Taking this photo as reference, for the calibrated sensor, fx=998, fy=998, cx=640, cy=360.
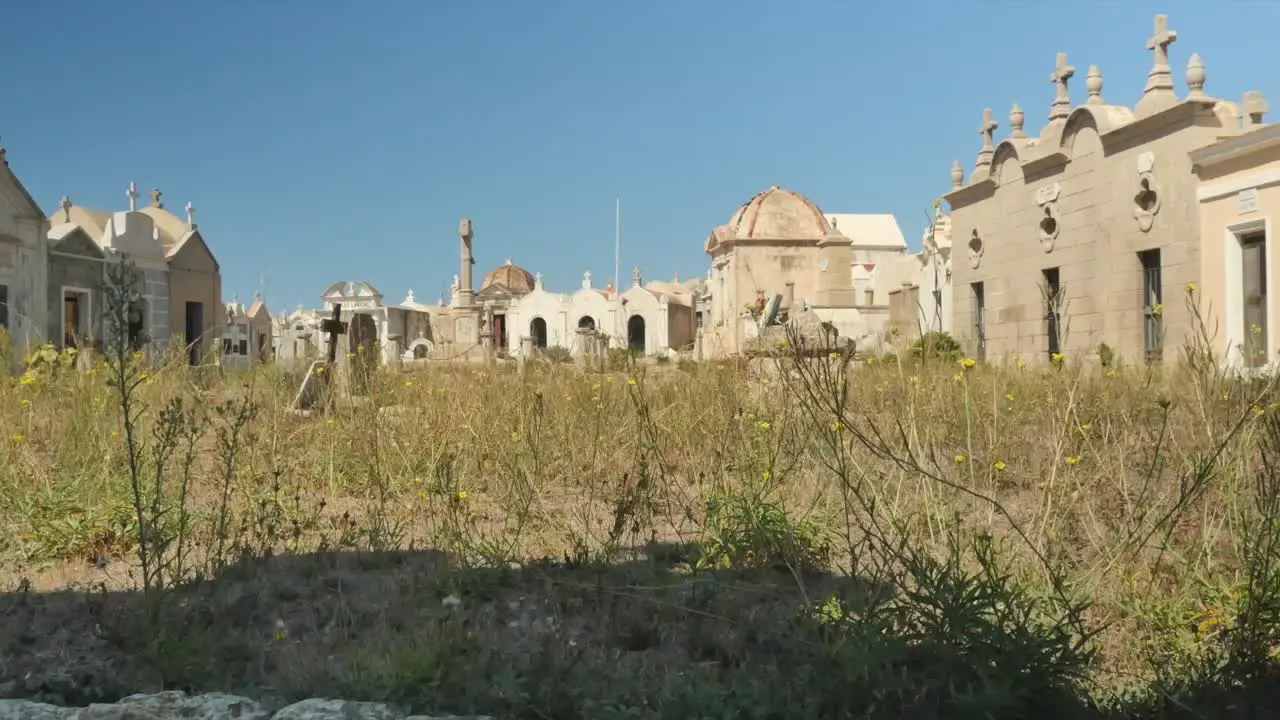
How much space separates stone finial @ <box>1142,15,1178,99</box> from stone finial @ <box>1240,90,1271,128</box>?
92cm

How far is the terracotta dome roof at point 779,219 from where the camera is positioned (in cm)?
3312

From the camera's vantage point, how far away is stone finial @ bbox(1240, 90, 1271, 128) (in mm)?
13062

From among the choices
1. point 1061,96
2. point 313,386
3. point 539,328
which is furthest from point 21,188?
point 539,328

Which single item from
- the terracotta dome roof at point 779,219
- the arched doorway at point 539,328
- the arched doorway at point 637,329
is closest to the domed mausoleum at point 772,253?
the terracotta dome roof at point 779,219

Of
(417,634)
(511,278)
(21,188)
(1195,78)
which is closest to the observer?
(417,634)

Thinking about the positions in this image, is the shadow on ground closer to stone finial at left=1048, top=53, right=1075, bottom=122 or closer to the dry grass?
the dry grass

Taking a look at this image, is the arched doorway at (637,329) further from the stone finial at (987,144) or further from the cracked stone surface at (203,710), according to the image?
the cracked stone surface at (203,710)

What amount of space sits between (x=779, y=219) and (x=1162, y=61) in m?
20.1

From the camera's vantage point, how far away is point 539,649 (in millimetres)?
3303

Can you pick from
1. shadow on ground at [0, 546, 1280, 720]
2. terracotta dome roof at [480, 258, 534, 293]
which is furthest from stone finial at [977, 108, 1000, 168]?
terracotta dome roof at [480, 258, 534, 293]

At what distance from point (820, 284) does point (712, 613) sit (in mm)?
26216

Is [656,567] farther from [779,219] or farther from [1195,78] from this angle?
[779,219]

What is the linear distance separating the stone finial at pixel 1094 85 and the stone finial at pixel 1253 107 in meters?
2.21

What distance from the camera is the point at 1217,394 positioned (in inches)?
170
